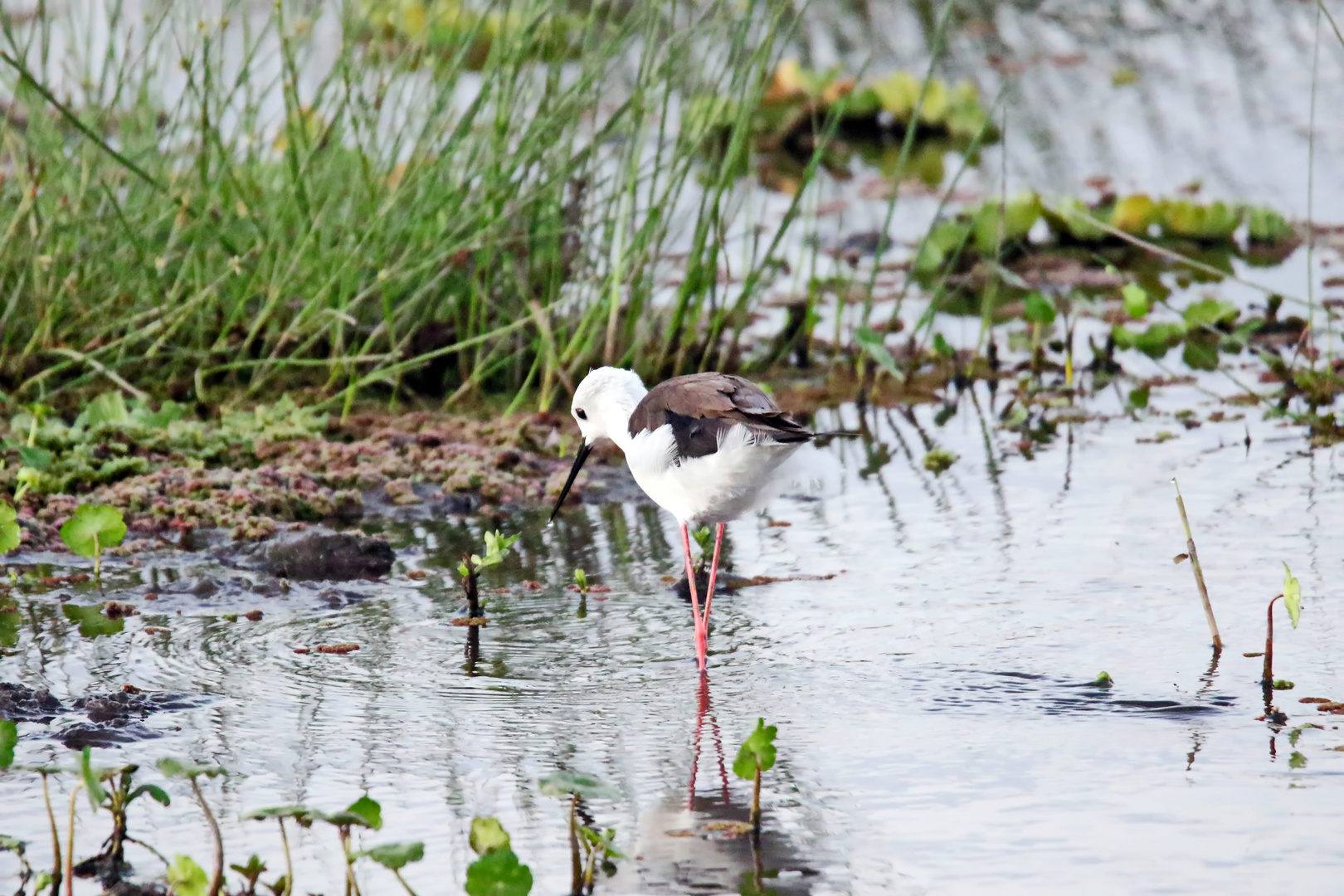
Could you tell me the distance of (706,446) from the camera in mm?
4125

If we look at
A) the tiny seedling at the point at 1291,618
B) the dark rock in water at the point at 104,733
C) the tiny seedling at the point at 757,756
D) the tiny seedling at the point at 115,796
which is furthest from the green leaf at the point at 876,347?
the tiny seedling at the point at 115,796

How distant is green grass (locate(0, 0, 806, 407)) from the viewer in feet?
20.3

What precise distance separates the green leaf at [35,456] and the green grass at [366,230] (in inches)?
21.3

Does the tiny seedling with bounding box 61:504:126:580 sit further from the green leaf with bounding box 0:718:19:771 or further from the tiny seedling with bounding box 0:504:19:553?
the green leaf with bounding box 0:718:19:771

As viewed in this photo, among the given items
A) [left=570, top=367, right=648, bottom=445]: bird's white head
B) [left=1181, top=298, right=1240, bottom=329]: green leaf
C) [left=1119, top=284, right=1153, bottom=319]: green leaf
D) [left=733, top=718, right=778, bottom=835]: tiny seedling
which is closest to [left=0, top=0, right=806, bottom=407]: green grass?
[left=570, top=367, right=648, bottom=445]: bird's white head

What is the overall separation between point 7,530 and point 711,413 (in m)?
2.01

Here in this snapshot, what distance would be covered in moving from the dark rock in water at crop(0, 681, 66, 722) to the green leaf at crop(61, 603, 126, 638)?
56cm

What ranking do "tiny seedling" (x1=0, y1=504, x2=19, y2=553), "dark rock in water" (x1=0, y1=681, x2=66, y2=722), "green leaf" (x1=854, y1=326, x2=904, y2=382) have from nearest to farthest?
"dark rock in water" (x1=0, y1=681, x2=66, y2=722) < "tiny seedling" (x1=0, y1=504, x2=19, y2=553) < "green leaf" (x1=854, y1=326, x2=904, y2=382)

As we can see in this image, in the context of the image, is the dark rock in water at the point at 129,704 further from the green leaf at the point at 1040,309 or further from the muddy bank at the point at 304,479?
the green leaf at the point at 1040,309

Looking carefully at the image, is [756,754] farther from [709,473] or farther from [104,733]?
[104,733]

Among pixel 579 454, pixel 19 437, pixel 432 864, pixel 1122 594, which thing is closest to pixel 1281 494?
pixel 1122 594

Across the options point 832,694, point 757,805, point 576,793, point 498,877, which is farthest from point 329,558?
point 498,877

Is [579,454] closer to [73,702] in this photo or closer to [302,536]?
[302,536]

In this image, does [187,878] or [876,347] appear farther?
[876,347]
